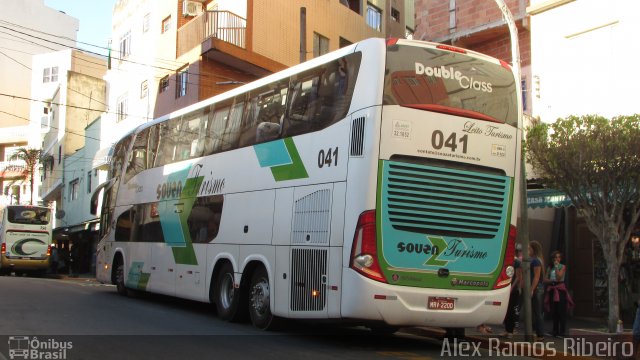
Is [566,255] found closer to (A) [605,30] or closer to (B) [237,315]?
(A) [605,30]

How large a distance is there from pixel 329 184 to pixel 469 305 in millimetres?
2623

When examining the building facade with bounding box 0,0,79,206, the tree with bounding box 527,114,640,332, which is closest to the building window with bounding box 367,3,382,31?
the tree with bounding box 527,114,640,332

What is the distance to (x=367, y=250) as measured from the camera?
8.86 m

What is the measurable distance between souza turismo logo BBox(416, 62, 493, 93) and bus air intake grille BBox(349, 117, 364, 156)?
113 centimetres

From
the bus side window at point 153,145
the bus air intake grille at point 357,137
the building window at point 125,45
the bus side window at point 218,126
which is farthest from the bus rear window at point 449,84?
the building window at point 125,45

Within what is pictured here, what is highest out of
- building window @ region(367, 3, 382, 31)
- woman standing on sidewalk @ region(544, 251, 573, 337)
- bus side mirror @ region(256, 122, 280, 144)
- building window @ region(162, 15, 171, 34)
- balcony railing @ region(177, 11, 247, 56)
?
building window @ region(367, 3, 382, 31)

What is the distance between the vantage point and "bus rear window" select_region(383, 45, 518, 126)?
30.2ft

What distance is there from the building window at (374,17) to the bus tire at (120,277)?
827 inches

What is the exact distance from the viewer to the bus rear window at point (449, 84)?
9211 mm

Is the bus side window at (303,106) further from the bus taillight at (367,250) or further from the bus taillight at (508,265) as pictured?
the bus taillight at (508,265)

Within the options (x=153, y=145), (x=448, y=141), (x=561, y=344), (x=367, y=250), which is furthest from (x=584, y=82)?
(x=153, y=145)

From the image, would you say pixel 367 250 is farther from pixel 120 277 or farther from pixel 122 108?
pixel 122 108

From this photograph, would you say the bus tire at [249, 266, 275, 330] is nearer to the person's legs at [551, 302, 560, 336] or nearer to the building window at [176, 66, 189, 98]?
the person's legs at [551, 302, 560, 336]

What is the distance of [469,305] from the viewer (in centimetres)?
938
